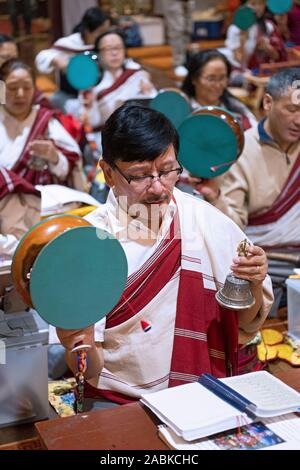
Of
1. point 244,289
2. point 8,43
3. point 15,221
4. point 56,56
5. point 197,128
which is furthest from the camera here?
point 56,56

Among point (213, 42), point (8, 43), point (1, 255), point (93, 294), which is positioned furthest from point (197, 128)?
point (213, 42)

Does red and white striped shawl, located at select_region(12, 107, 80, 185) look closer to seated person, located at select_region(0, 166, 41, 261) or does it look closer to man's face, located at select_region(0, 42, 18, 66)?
seated person, located at select_region(0, 166, 41, 261)

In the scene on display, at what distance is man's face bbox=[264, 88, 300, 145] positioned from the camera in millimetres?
3021

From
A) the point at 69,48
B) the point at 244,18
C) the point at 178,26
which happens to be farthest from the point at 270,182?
the point at 178,26

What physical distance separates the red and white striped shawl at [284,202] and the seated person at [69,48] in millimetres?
2813

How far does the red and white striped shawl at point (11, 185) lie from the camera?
3373mm

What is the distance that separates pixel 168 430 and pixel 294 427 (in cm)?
26

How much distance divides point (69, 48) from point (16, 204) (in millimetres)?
2642

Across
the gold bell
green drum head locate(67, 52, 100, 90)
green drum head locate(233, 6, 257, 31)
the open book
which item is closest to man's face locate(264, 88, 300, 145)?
the gold bell

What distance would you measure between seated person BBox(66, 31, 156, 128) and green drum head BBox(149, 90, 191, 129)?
184 centimetres

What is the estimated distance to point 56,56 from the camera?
5773mm

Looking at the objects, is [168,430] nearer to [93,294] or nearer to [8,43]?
[93,294]

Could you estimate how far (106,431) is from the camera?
5.59 feet

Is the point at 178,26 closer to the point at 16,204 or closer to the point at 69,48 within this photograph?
the point at 69,48
